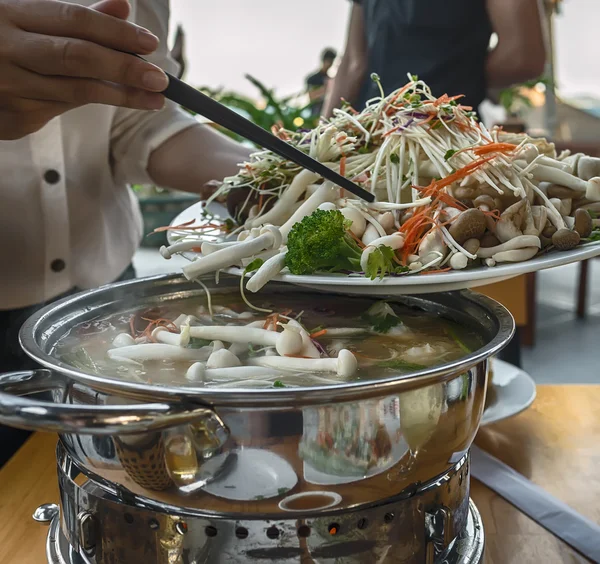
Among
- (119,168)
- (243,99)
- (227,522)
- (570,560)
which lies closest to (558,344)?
(243,99)

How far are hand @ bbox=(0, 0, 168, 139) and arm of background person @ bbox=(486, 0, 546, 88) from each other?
185 cm

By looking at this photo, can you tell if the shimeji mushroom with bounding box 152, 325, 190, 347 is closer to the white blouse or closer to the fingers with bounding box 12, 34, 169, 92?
the fingers with bounding box 12, 34, 169, 92

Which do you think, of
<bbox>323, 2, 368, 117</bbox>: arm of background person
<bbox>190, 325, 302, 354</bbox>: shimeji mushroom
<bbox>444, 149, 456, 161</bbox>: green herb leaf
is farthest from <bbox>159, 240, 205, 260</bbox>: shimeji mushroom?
<bbox>323, 2, 368, 117</bbox>: arm of background person

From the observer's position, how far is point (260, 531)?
66cm

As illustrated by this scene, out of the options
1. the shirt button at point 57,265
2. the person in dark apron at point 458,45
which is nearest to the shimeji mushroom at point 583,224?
the shirt button at point 57,265

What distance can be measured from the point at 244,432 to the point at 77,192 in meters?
1.16

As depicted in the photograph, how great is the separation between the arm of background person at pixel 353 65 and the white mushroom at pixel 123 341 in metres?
1.98

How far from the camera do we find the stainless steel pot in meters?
0.58

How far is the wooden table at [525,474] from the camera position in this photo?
891 mm

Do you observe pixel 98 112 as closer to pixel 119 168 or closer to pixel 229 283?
pixel 119 168

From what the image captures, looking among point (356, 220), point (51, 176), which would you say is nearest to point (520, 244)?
point (356, 220)

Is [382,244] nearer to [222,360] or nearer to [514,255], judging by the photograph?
[514,255]

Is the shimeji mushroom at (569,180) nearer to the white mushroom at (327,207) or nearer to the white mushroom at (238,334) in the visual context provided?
the white mushroom at (327,207)

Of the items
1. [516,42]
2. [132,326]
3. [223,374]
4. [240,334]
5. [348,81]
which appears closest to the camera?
[223,374]
